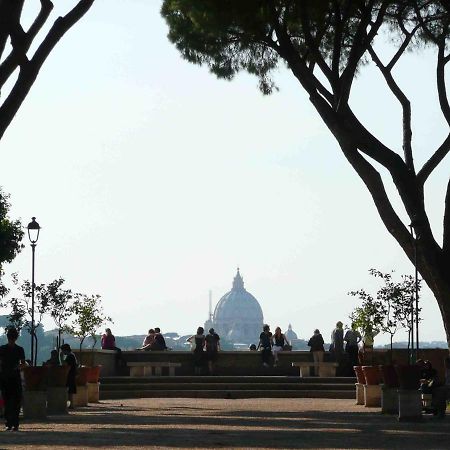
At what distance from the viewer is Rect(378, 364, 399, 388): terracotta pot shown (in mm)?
22406

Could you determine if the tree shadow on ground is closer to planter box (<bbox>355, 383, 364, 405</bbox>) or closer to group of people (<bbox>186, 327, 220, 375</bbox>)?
planter box (<bbox>355, 383, 364, 405</bbox>)

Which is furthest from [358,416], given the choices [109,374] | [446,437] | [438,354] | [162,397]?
[109,374]

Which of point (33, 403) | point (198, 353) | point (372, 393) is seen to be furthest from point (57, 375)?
point (198, 353)

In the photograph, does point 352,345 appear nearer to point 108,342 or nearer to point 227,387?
point 227,387

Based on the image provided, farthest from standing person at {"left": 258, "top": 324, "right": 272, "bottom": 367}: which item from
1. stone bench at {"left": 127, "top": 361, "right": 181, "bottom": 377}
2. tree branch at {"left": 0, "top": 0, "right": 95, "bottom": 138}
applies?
tree branch at {"left": 0, "top": 0, "right": 95, "bottom": 138}

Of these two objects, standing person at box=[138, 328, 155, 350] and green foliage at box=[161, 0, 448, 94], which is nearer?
green foliage at box=[161, 0, 448, 94]

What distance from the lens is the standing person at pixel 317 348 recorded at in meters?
37.2

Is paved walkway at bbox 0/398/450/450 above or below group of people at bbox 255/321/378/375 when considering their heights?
below

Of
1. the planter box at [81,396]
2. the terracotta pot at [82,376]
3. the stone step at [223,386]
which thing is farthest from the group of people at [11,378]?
the stone step at [223,386]

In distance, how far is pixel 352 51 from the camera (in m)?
23.6

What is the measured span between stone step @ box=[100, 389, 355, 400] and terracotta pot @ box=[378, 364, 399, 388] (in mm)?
9504

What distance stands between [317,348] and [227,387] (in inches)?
150

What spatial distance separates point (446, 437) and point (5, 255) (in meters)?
31.2

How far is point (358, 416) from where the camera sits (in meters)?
23.1
